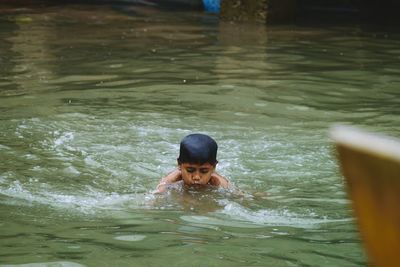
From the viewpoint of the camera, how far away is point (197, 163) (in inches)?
226

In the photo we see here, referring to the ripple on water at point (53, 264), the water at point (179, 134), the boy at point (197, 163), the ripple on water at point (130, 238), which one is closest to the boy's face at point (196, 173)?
the boy at point (197, 163)

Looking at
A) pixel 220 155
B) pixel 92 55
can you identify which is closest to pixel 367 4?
pixel 92 55

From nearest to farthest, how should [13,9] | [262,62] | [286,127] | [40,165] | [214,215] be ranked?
1. [214,215]
2. [40,165]
3. [286,127]
4. [262,62]
5. [13,9]

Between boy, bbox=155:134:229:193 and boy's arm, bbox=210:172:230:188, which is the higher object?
boy, bbox=155:134:229:193

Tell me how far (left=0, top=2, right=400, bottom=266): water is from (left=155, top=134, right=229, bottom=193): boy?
0.13 m

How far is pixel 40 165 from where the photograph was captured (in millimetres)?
6438

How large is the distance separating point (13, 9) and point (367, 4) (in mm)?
7894

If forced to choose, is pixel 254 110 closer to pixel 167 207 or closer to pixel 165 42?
pixel 167 207

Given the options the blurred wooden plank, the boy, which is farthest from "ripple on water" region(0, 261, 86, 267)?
the blurred wooden plank

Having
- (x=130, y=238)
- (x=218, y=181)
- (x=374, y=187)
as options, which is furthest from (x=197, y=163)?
(x=374, y=187)

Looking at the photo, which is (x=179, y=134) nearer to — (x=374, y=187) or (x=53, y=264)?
(x=53, y=264)

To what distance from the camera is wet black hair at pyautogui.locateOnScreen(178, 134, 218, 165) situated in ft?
18.6

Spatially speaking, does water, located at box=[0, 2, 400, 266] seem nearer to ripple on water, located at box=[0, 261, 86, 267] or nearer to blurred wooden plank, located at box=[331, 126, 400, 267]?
ripple on water, located at box=[0, 261, 86, 267]

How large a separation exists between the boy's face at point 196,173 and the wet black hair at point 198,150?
0.04 m
